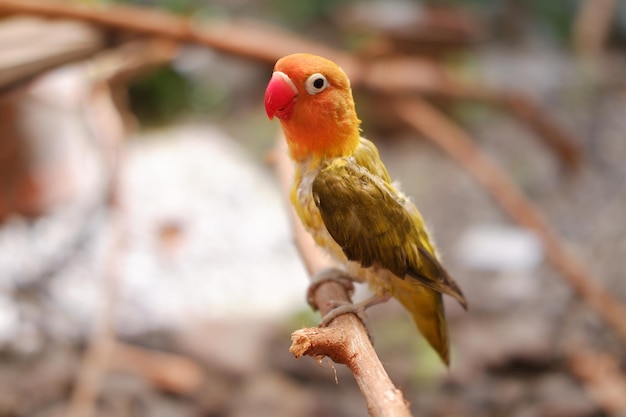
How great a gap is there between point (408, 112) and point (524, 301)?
2.89 ft

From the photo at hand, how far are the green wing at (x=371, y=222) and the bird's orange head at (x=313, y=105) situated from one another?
1.6 inches

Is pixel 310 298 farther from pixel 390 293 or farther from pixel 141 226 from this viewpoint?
pixel 141 226

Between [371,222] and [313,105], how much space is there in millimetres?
217

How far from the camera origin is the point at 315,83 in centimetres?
87

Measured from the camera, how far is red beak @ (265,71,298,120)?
2.81ft

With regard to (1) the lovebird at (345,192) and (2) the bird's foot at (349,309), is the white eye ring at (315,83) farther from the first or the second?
(2) the bird's foot at (349,309)

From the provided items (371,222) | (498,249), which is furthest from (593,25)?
(371,222)

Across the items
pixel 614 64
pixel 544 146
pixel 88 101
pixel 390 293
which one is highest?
pixel 614 64

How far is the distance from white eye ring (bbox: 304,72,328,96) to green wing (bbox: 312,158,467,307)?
0.48ft

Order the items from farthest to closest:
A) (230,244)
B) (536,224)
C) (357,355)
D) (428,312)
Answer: (230,244) → (536,224) → (428,312) → (357,355)

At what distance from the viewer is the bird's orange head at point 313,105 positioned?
86 centimetres

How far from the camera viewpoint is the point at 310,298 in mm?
1266

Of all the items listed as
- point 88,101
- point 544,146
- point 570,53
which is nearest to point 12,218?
point 88,101

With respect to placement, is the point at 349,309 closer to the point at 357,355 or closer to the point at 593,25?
the point at 357,355
